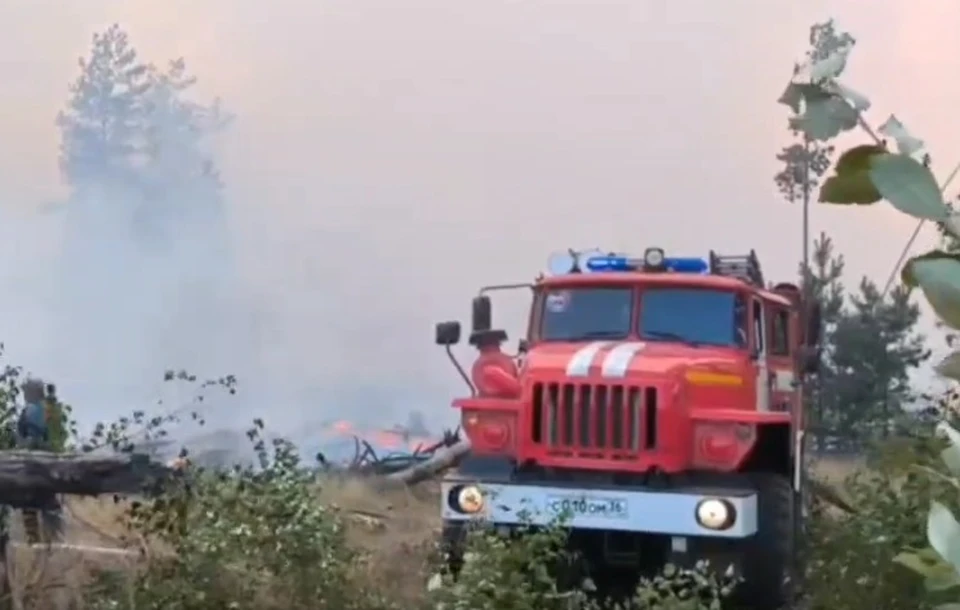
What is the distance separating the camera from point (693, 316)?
788 centimetres

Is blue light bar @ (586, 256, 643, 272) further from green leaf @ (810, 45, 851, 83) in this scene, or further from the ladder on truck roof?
green leaf @ (810, 45, 851, 83)

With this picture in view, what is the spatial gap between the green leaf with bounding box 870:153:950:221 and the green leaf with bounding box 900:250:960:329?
0.02 metres

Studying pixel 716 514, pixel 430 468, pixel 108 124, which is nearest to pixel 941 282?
pixel 716 514

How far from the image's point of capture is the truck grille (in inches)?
289

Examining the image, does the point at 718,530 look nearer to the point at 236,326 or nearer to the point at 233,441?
the point at 233,441

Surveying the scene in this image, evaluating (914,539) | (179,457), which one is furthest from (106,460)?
(914,539)

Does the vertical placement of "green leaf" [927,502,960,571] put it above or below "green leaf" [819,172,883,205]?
below

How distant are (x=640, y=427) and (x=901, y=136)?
6.51 meters

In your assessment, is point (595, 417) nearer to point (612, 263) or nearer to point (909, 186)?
→ point (612, 263)

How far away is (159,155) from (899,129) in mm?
16818

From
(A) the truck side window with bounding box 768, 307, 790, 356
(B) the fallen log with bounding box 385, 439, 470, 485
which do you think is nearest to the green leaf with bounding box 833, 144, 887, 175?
(A) the truck side window with bounding box 768, 307, 790, 356

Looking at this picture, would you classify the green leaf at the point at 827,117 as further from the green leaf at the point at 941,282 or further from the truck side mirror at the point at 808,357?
the truck side mirror at the point at 808,357

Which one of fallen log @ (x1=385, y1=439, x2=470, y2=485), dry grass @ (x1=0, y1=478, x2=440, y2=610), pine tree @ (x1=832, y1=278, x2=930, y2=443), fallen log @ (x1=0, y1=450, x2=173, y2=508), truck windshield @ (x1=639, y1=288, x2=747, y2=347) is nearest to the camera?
fallen log @ (x1=0, y1=450, x2=173, y2=508)

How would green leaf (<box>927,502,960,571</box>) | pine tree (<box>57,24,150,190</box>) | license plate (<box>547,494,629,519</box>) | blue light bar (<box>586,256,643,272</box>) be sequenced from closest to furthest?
green leaf (<box>927,502,960,571</box>)
license plate (<box>547,494,629,519</box>)
blue light bar (<box>586,256,643,272</box>)
pine tree (<box>57,24,150,190</box>)
